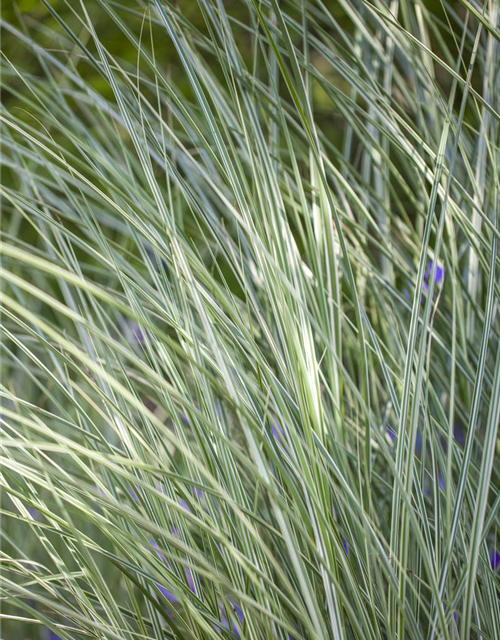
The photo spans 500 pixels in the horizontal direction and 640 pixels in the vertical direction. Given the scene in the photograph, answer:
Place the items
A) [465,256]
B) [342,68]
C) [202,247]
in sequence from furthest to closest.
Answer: [202,247], [465,256], [342,68]

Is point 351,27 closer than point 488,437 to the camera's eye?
No

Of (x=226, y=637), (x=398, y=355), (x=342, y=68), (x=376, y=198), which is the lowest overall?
(x=226, y=637)

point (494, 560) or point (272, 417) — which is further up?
point (272, 417)

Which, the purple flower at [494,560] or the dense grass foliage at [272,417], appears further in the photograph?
the purple flower at [494,560]

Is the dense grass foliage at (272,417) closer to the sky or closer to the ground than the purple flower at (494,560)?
closer to the sky

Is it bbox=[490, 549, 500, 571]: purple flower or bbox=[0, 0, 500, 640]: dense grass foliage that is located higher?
bbox=[0, 0, 500, 640]: dense grass foliage

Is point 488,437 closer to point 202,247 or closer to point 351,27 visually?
point 202,247

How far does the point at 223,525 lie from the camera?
390 millimetres

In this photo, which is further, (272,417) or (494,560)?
(494,560)

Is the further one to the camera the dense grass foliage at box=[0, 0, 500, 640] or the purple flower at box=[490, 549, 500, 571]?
the purple flower at box=[490, 549, 500, 571]

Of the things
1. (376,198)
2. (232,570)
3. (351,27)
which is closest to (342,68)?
(376,198)

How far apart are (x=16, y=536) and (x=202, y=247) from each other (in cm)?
46

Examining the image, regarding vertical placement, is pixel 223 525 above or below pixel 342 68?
below

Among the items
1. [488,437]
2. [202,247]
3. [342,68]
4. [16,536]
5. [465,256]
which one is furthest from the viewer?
[202,247]
